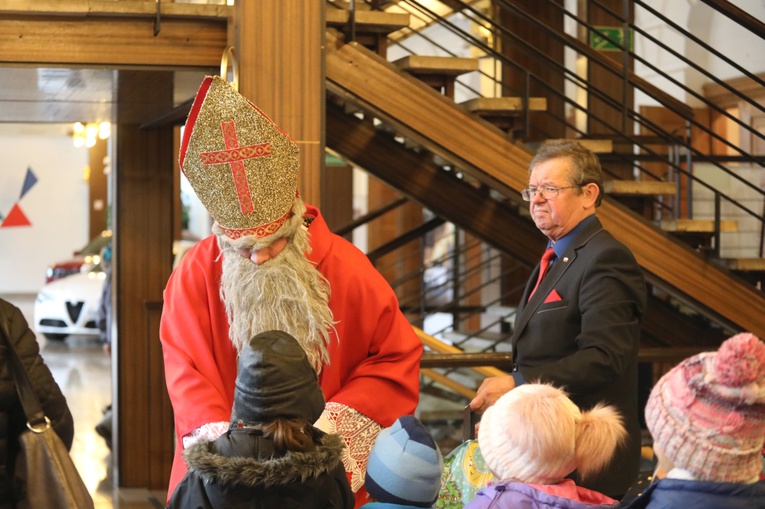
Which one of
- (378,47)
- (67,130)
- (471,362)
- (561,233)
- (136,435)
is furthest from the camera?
(67,130)

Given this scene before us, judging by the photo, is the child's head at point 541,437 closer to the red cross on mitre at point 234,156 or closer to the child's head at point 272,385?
the child's head at point 272,385

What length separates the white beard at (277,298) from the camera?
259cm

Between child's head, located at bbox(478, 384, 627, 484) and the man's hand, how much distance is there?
0.59 metres

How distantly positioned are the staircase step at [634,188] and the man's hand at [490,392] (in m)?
2.38

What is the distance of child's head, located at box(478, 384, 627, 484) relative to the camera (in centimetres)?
195

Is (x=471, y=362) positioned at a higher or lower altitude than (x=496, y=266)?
higher

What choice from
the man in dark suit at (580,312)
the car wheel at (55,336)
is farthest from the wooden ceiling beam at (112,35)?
the car wheel at (55,336)

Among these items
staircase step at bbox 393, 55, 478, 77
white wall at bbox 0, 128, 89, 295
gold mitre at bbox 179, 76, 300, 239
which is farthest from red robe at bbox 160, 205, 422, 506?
white wall at bbox 0, 128, 89, 295

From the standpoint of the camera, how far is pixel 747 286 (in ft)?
15.5

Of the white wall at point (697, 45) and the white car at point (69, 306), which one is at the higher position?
the white wall at point (697, 45)

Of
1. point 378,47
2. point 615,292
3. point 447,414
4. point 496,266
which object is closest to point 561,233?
point 615,292

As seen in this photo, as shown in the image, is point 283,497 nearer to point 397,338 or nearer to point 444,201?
point 397,338

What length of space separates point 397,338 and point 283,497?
2.74ft

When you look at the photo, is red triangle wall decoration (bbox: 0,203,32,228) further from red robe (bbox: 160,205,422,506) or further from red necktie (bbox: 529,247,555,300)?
red necktie (bbox: 529,247,555,300)
